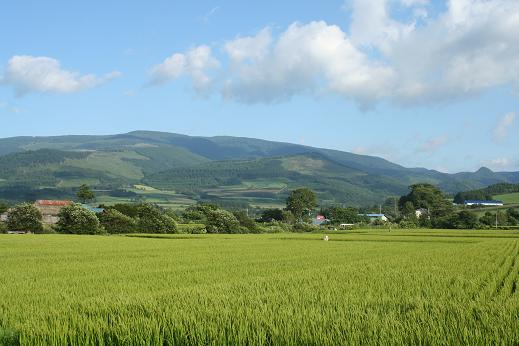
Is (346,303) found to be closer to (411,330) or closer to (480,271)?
(411,330)

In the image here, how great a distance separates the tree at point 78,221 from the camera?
85312 millimetres

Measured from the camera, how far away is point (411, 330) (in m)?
8.39

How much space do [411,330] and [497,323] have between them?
1873mm

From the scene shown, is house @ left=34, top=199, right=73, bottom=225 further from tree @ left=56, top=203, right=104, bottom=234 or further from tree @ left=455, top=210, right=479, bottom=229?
tree @ left=455, top=210, right=479, bottom=229

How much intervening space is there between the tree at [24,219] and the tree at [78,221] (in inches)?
166

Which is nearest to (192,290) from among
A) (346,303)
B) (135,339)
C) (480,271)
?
(346,303)

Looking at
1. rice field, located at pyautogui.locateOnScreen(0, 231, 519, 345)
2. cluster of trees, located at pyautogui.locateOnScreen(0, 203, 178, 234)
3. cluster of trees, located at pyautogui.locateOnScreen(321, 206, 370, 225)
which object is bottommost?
cluster of trees, located at pyautogui.locateOnScreen(321, 206, 370, 225)

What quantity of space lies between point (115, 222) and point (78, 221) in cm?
823

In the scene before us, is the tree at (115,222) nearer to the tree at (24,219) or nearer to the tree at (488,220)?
the tree at (24,219)

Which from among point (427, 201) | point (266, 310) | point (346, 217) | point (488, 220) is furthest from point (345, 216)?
point (266, 310)

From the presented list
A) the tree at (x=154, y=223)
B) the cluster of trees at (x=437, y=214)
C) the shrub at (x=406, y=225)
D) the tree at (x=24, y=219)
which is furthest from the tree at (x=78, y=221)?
the cluster of trees at (x=437, y=214)

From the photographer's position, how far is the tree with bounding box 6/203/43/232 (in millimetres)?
85938

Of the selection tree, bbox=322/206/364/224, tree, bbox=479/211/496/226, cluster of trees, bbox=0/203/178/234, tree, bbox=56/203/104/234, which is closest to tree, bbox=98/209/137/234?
cluster of trees, bbox=0/203/178/234

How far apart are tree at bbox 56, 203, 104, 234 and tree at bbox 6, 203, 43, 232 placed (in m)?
4.22
